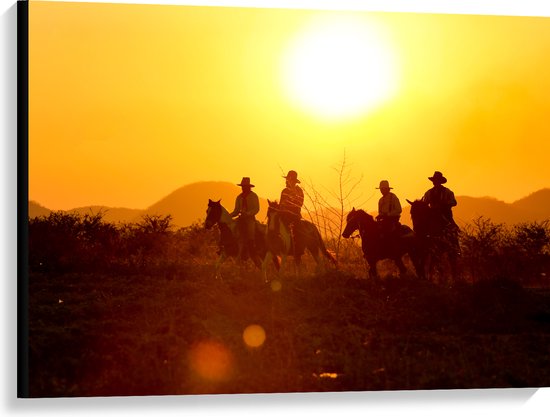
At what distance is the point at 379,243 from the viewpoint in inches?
376

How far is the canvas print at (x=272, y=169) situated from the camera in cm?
751

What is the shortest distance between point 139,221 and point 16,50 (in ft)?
5.67

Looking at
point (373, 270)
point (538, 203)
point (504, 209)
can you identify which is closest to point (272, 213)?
point (373, 270)

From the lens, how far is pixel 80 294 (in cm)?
829

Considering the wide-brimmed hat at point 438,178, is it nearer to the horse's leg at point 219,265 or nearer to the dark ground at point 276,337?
the dark ground at point 276,337

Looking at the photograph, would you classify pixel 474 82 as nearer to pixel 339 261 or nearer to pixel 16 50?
pixel 339 261

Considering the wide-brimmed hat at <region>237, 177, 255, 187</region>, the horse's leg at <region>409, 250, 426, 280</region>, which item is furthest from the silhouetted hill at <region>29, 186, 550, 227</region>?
the horse's leg at <region>409, 250, 426, 280</region>

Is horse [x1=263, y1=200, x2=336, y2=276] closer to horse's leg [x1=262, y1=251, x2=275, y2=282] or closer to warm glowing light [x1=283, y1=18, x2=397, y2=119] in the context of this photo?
horse's leg [x1=262, y1=251, x2=275, y2=282]

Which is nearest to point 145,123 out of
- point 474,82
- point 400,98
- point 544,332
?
point 400,98

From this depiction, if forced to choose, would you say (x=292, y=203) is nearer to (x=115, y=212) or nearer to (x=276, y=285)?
(x=276, y=285)

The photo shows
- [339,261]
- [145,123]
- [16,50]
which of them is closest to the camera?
[16,50]

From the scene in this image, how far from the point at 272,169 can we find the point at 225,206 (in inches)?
49.5

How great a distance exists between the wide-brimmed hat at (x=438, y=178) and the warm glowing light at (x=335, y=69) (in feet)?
2.64

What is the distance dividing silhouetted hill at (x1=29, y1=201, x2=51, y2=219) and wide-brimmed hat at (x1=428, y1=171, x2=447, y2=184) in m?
3.14
